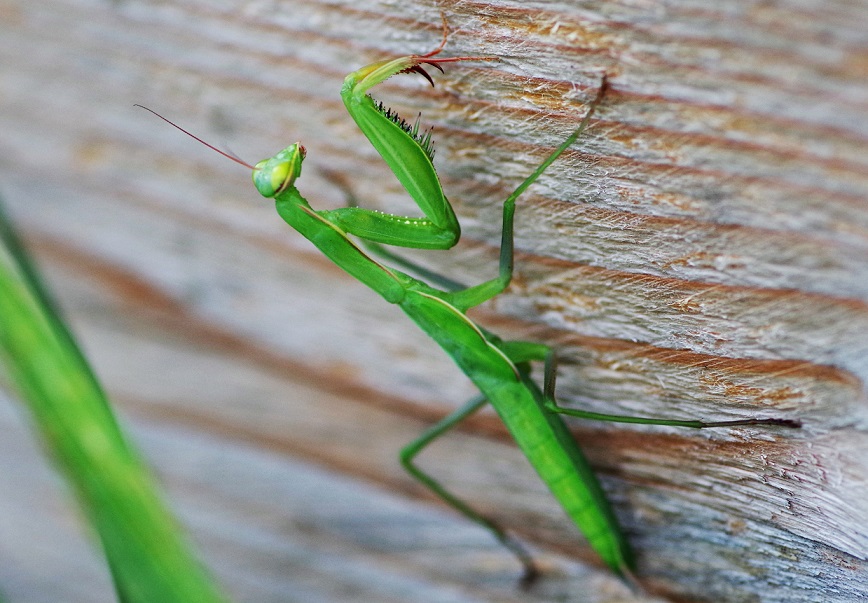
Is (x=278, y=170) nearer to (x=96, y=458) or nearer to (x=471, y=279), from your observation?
(x=471, y=279)

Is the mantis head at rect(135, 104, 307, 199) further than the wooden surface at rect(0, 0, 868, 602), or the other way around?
the mantis head at rect(135, 104, 307, 199)

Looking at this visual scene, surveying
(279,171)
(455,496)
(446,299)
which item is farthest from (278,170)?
(455,496)

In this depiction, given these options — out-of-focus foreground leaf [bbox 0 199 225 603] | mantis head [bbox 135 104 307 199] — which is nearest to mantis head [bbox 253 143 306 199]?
mantis head [bbox 135 104 307 199]

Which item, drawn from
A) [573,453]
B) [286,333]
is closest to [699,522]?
[573,453]

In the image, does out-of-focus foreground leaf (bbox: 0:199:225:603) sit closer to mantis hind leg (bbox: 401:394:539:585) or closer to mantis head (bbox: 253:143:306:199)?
mantis head (bbox: 253:143:306:199)

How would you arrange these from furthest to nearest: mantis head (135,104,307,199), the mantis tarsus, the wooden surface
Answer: mantis head (135,104,307,199) < the mantis tarsus < the wooden surface

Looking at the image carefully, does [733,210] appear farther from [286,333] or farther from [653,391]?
[286,333]
